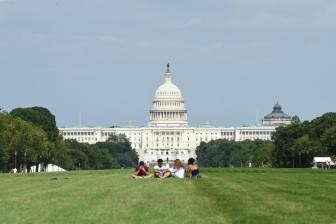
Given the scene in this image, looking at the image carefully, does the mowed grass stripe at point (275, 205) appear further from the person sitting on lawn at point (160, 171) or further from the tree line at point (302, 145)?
the tree line at point (302, 145)

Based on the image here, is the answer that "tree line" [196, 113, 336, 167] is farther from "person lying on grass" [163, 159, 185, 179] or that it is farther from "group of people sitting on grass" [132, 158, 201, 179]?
"person lying on grass" [163, 159, 185, 179]

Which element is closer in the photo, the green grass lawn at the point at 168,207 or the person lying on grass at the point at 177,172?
the green grass lawn at the point at 168,207

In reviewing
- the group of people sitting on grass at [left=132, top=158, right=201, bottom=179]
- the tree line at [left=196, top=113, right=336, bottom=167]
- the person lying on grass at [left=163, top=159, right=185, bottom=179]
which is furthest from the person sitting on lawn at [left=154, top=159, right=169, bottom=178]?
the tree line at [left=196, top=113, right=336, bottom=167]

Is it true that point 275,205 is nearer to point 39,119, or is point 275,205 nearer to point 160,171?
point 160,171

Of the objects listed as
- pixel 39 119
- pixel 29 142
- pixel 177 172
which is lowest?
pixel 177 172

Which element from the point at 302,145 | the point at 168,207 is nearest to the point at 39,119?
the point at 302,145

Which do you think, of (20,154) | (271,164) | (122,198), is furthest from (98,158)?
(122,198)

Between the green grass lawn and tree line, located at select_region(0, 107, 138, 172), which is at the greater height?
tree line, located at select_region(0, 107, 138, 172)

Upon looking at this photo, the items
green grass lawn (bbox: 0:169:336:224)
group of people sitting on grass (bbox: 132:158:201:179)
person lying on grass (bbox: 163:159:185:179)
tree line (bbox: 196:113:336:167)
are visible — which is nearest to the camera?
green grass lawn (bbox: 0:169:336:224)

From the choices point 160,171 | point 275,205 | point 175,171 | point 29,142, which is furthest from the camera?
point 29,142

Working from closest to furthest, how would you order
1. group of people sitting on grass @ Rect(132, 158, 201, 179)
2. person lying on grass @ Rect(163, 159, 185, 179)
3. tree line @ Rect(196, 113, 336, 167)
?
1. person lying on grass @ Rect(163, 159, 185, 179)
2. group of people sitting on grass @ Rect(132, 158, 201, 179)
3. tree line @ Rect(196, 113, 336, 167)

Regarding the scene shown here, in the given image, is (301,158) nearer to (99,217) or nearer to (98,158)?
(98,158)

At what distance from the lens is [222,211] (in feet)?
66.7

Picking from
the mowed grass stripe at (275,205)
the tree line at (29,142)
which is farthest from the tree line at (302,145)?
the mowed grass stripe at (275,205)
